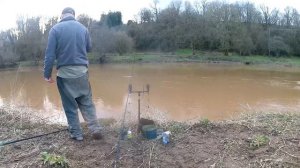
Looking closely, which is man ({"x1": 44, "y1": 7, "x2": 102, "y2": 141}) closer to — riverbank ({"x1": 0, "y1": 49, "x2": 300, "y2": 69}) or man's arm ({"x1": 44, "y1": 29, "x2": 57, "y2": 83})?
man's arm ({"x1": 44, "y1": 29, "x2": 57, "y2": 83})

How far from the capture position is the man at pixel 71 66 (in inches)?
180

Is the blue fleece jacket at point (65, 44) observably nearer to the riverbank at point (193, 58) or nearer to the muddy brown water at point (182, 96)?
the muddy brown water at point (182, 96)

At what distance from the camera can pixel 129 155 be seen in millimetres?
4090

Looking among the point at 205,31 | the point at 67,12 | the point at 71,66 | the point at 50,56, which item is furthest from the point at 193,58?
the point at 50,56

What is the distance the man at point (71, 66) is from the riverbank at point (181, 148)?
0.25m

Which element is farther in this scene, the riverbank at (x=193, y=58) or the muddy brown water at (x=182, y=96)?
the riverbank at (x=193, y=58)

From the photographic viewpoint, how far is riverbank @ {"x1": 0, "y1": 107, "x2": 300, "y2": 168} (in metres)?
3.88

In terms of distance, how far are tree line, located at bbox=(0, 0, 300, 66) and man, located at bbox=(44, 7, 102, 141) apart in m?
37.0

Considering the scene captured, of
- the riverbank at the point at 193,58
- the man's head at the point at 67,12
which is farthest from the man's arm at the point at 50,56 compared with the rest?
the riverbank at the point at 193,58

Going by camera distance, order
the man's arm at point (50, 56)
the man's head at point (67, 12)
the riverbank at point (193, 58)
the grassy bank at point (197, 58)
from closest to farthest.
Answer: the man's arm at point (50, 56) → the man's head at point (67, 12) → the riverbank at point (193, 58) → the grassy bank at point (197, 58)

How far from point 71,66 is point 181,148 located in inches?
66.1

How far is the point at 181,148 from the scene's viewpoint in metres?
4.27

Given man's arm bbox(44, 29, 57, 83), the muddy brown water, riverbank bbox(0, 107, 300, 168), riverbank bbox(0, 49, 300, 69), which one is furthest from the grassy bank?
man's arm bbox(44, 29, 57, 83)

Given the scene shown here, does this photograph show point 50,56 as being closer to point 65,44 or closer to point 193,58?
point 65,44
